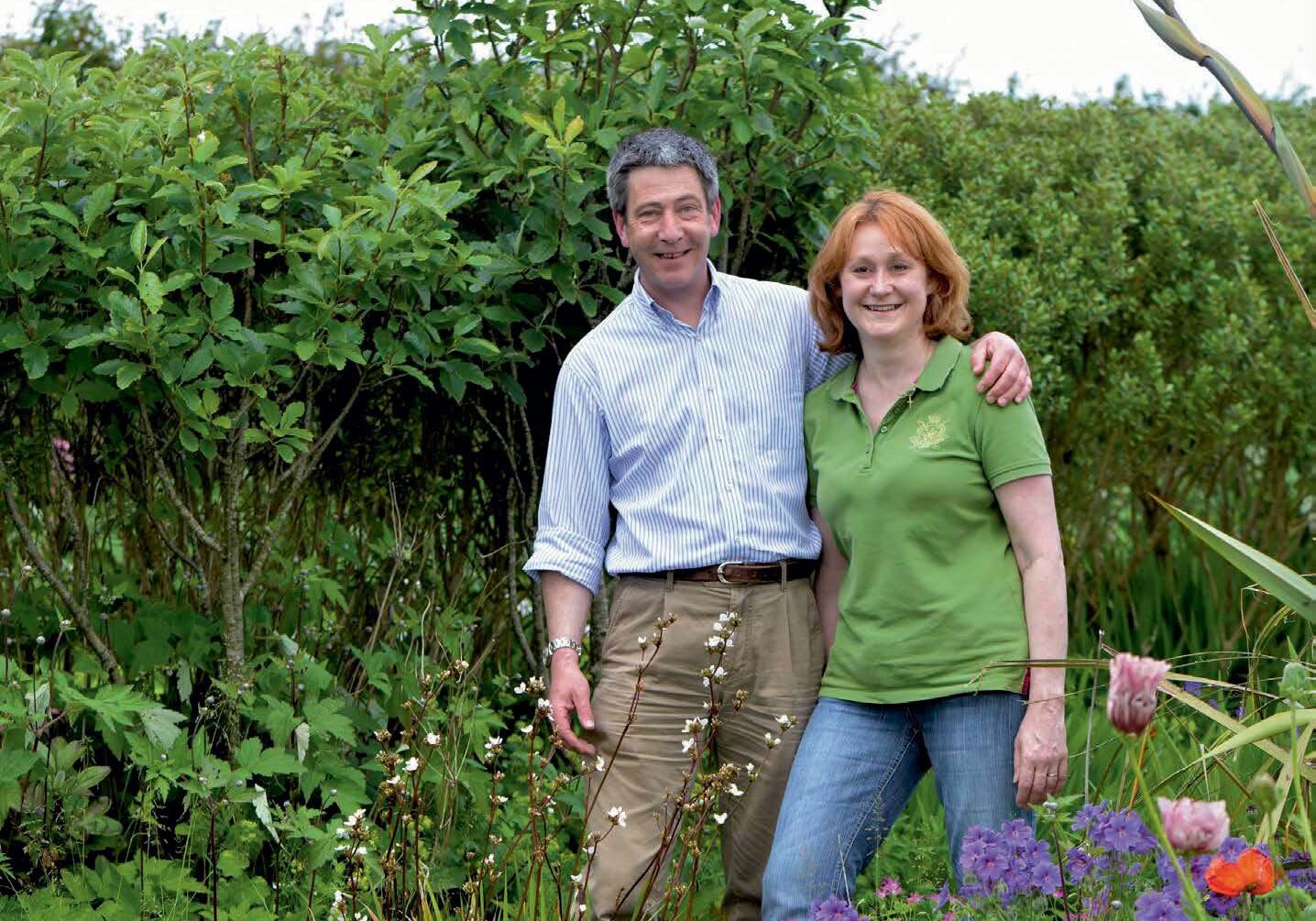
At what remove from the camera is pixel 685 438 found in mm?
3414

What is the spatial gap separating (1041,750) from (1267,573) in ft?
1.96

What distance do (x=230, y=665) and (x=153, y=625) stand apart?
0.24 meters

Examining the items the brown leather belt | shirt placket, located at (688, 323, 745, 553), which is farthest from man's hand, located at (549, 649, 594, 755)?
shirt placket, located at (688, 323, 745, 553)

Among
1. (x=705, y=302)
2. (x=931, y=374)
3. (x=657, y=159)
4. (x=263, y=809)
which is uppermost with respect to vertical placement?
(x=657, y=159)

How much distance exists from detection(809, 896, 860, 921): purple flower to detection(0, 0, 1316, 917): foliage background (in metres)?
1.34

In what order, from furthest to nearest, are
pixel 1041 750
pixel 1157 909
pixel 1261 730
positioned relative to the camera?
pixel 1041 750
pixel 1261 730
pixel 1157 909

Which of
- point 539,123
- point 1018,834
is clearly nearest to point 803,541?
point 1018,834

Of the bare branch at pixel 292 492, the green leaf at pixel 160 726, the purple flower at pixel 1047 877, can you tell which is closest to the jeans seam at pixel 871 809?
the purple flower at pixel 1047 877

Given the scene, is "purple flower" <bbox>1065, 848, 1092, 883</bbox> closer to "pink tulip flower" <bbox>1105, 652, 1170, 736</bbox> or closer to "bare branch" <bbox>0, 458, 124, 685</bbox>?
"pink tulip flower" <bbox>1105, 652, 1170, 736</bbox>

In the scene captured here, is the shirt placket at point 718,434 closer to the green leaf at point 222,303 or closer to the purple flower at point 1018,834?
the purple flower at point 1018,834

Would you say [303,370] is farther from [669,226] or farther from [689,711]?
[689,711]

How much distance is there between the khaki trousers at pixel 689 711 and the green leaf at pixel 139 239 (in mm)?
1385

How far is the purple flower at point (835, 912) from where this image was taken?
8.54ft

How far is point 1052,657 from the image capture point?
2.99 m
